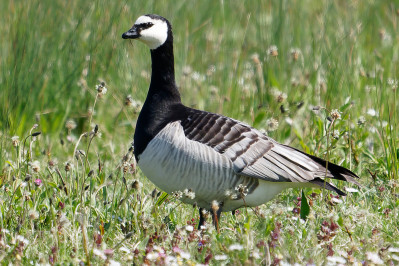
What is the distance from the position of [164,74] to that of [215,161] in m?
0.91

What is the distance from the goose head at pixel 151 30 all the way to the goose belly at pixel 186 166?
2.68 feet

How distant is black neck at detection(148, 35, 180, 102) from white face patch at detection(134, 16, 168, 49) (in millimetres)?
43

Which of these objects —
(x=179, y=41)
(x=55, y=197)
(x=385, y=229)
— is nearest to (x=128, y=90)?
(x=179, y=41)

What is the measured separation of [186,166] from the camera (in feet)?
15.2

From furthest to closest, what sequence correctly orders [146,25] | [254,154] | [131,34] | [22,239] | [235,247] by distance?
[146,25], [131,34], [254,154], [22,239], [235,247]

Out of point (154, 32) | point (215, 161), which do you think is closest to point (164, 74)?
point (154, 32)

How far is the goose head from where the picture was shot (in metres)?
5.14

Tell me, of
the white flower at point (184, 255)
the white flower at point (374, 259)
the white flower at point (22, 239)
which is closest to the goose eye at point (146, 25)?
the white flower at point (22, 239)

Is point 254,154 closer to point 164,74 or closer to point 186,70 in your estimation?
point 164,74

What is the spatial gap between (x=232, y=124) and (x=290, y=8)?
4.04 m

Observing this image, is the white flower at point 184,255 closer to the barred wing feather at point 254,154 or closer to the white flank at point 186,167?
the white flank at point 186,167

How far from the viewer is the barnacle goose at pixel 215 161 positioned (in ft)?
15.2

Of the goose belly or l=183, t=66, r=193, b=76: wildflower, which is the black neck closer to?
the goose belly

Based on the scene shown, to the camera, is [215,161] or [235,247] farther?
[215,161]
